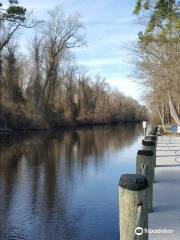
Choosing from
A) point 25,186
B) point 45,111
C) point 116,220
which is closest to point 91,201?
point 116,220

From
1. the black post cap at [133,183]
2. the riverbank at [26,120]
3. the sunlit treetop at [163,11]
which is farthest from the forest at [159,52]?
the riverbank at [26,120]

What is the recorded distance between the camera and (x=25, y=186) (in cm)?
1393

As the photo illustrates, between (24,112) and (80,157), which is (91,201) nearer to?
(80,157)

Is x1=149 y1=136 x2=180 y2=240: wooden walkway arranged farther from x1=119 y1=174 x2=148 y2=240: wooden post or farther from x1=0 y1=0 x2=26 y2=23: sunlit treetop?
x1=0 y1=0 x2=26 y2=23: sunlit treetop

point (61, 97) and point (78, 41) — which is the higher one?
point (78, 41)

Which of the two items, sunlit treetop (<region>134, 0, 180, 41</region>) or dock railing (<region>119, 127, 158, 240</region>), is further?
sunlit treetop (<region>134, 0, 180, 41</region>)

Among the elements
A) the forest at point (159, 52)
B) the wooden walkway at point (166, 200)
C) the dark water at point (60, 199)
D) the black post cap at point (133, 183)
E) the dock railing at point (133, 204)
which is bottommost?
the dark water at point (60, 199)

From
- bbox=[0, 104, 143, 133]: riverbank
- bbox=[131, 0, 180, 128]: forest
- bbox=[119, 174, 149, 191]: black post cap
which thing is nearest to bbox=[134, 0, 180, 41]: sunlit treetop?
bbox=[131, 0, 180, 128]: forest

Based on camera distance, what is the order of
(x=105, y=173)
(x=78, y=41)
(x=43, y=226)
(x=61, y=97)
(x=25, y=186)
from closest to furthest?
(x=43, y=226), (x=25, y=186), (x=105, y=173), (x=78, y=41), (x=61, y=97)

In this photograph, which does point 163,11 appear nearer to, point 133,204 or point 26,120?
point 133,204

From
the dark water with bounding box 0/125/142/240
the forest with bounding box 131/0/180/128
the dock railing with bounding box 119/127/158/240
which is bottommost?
the dark water with bounding box 0/125/142/240

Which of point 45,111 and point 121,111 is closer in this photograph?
point 45,111

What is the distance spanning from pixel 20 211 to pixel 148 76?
13.7 metres

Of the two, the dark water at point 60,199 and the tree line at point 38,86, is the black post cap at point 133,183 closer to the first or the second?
the dark water at point 60,199
